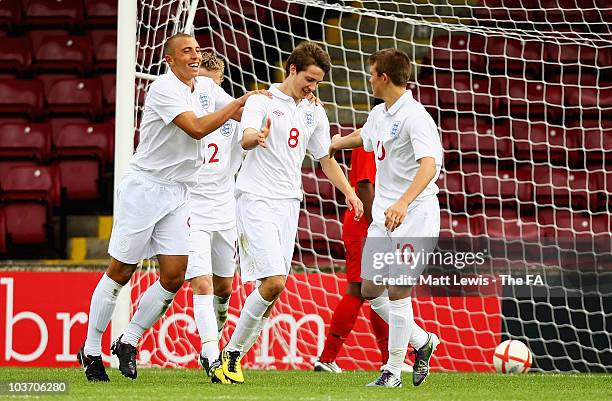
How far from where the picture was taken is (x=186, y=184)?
641 cm

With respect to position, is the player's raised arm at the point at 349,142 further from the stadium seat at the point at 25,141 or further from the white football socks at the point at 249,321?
the stadium seat at the point at 25,141

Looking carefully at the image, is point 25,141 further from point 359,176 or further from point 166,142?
point 166,142

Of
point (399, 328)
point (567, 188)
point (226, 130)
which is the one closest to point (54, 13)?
point (567, 188)

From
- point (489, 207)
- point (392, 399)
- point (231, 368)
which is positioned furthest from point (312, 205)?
point (392, 399)

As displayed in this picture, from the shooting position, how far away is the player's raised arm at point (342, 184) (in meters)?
6.55

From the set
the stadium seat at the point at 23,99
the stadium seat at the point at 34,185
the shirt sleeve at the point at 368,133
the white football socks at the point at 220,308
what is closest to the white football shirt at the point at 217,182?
the white football socks at the point at 220,308

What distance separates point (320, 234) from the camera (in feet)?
32.6

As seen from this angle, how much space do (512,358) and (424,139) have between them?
7.45 ft

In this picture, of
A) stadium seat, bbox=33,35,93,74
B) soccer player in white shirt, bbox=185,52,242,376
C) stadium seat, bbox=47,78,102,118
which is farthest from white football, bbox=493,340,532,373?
stadium seat, bbox=33,35,93,74

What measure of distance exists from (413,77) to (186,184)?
5448 millimetres

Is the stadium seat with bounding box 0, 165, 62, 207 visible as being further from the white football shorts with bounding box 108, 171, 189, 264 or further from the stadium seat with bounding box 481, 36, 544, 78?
the white football shorts with bounding box 108, 171, 189, 264

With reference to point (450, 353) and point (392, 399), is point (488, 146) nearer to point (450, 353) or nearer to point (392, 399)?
point (450, 353)

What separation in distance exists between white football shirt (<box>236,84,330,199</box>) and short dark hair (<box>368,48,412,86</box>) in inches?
23.7

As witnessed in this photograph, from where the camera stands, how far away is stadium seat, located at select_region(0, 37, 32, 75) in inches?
480
